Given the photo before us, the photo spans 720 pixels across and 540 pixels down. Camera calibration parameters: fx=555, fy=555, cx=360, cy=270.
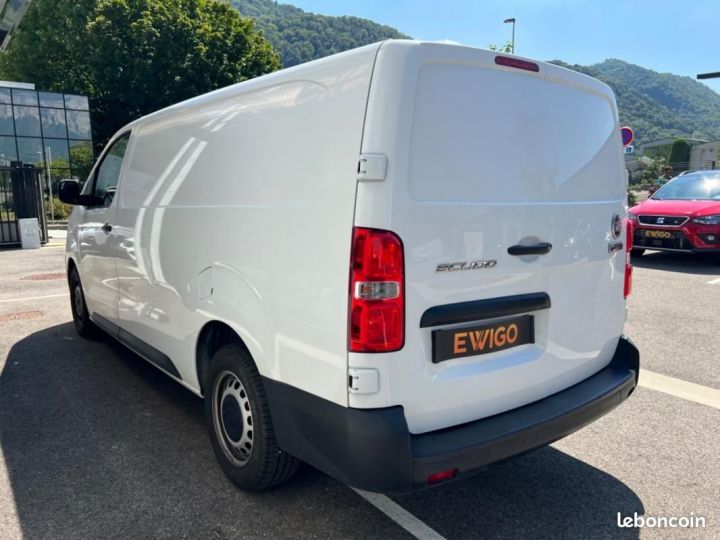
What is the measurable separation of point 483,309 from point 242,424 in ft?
4.53

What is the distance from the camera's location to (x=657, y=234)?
32.1ft

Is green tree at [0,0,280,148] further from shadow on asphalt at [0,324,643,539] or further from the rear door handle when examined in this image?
the rear door handle

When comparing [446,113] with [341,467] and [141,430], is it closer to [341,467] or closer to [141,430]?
[341,467]

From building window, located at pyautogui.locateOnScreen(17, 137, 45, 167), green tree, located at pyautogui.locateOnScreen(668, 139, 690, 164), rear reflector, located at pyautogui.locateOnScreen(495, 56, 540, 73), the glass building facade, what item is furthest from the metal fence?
green tree, located at pyautogui.locateOnScreen(668, 139, 690, 164)

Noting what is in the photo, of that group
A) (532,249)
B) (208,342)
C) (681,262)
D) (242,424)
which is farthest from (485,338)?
(681,262)

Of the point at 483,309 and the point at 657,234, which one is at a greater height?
the point at 483,309

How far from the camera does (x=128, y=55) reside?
29.2 m

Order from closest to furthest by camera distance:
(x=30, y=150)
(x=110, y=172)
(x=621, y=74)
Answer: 1. (x=110, y=172)
2. (x=30, y=150)
3. (x=621, y=74)

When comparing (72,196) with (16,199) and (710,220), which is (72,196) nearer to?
(710,220)

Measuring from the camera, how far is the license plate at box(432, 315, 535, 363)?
2.23 meters

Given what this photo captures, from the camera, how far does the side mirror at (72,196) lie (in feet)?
15.6

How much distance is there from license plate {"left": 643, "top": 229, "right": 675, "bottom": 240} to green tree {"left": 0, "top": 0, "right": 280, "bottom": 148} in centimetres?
2418

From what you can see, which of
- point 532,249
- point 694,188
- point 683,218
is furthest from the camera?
point 694,188

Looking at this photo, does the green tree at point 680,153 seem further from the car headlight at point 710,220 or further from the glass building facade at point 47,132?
the car headlight at point 710,220
